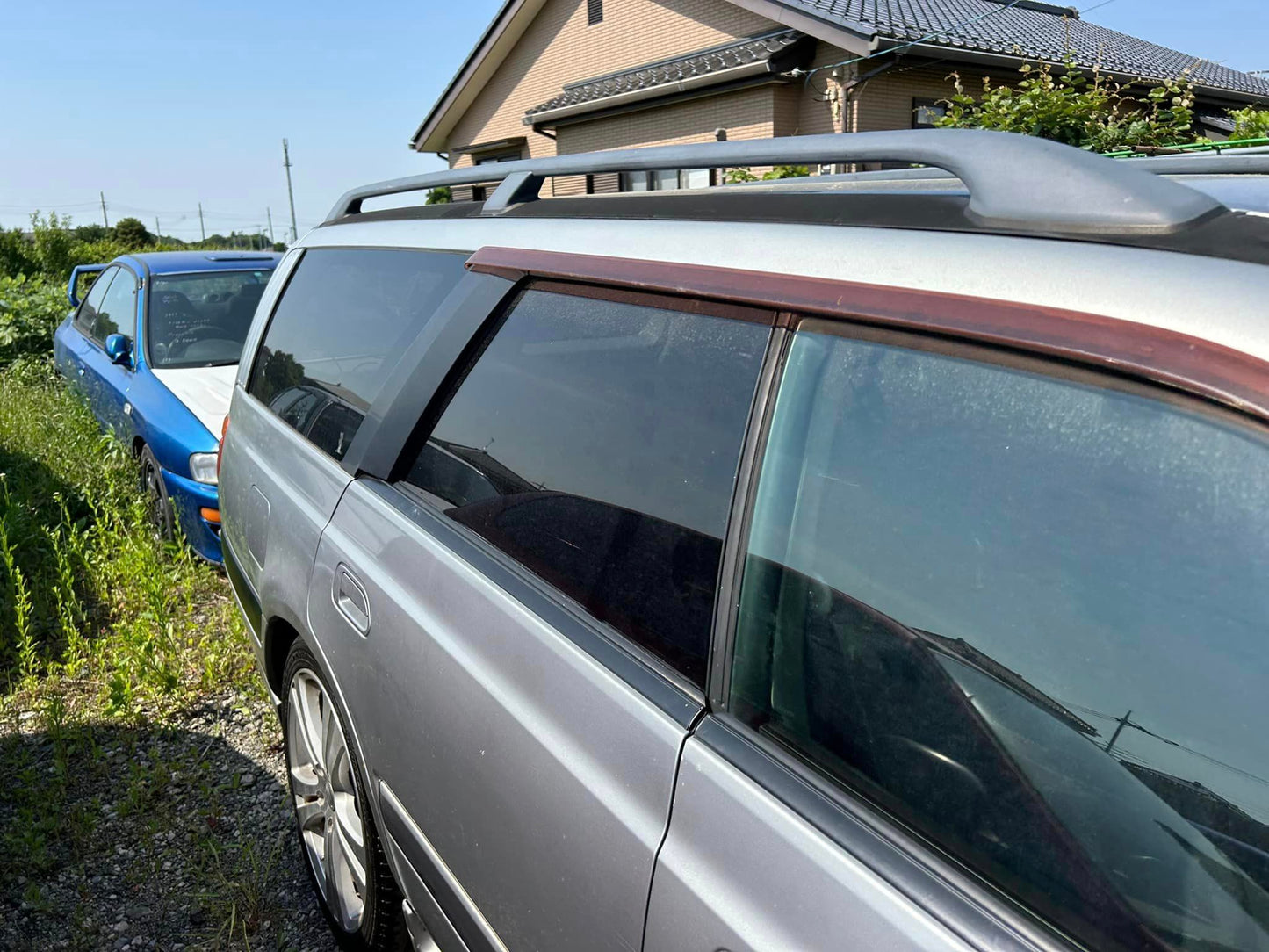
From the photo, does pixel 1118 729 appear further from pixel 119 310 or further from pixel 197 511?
pixel 119 310

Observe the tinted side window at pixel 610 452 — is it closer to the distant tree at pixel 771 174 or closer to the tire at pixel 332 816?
the tire at pixel 332 816

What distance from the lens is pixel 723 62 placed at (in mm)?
14477

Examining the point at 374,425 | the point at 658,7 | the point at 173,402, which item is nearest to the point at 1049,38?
the point at 658,7

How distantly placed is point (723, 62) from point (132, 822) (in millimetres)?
13786

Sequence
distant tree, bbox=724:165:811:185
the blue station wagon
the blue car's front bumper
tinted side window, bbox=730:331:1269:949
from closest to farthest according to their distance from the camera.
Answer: tinted side window, bbox=730:331:1269:949, the blue car's front bumper, the blue station wagon, distant tree, bbox=724:165:811:185

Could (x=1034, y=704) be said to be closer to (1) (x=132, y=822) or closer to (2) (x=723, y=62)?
(1) (x=132, y=822)

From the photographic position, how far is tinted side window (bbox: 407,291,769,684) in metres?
1.38

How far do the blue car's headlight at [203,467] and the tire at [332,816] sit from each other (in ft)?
7.92

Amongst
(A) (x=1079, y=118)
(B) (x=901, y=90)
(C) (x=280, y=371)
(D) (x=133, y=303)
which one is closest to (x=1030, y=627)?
(C) (x=280, y=371)

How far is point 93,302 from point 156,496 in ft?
10.6

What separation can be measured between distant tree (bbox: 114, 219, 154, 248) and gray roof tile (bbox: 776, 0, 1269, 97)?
107 feet

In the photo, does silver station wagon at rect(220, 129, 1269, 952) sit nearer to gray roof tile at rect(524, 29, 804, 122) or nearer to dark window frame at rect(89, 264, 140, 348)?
dark window frame at rect(89, 264, 140, 348)

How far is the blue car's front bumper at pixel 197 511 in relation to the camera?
4.85 m

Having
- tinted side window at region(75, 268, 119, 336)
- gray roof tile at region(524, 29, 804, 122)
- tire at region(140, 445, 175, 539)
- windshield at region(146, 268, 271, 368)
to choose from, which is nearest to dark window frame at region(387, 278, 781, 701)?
tire at region(140, 445, 175, 539)
